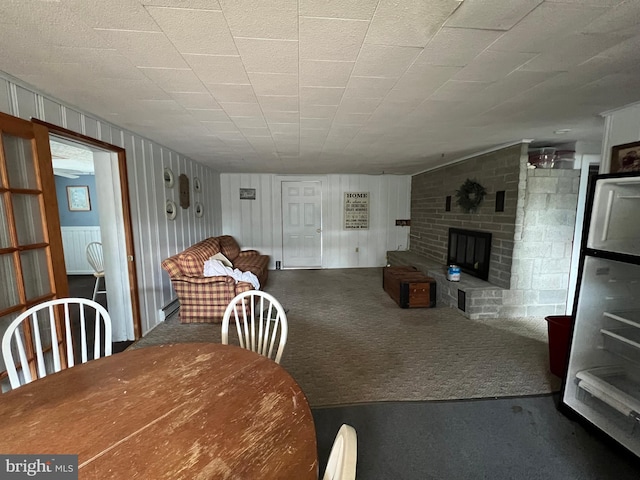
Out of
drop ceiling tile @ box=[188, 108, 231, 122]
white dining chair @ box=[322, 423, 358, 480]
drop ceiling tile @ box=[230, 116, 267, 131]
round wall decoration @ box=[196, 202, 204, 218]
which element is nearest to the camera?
white dining chair @ box=[322, 423, 358, 480]

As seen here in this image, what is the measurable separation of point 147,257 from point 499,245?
4.20 meters

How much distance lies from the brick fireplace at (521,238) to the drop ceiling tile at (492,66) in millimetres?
1949

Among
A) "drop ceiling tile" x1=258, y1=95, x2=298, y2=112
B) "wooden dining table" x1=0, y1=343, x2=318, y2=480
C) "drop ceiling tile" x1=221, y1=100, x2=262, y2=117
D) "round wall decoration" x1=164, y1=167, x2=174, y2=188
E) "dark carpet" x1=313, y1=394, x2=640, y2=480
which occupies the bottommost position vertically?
"dark carpet" x1=313, y1=394, x2=640, y2=480

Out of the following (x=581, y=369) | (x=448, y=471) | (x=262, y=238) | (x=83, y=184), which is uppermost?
(x=83, y=184)

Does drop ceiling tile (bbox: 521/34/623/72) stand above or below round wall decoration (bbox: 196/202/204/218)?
above

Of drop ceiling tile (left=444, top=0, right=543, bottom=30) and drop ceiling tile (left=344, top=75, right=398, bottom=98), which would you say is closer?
drop ceiling tile (left=444, top=0, right=543, bottom=30)

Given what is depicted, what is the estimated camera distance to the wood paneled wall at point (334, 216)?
579cm

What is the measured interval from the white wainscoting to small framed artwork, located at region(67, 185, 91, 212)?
1.29ft

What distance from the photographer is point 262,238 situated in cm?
592

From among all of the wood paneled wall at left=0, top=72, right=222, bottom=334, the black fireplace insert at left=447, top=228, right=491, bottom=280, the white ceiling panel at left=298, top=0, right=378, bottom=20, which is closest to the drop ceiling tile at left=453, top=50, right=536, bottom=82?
the white ceiling panel at left=298, top=0, right=378, bottom=20

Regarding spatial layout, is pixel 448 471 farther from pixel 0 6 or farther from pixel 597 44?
pixel 0 6

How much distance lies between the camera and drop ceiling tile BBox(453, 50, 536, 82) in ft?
4.38

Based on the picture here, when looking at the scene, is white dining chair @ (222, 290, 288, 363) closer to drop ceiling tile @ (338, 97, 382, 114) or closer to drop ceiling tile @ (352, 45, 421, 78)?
drop ceiling tile @ (352, 45, 421, 78)

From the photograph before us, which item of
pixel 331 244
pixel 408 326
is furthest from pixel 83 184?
pixel 408 326
